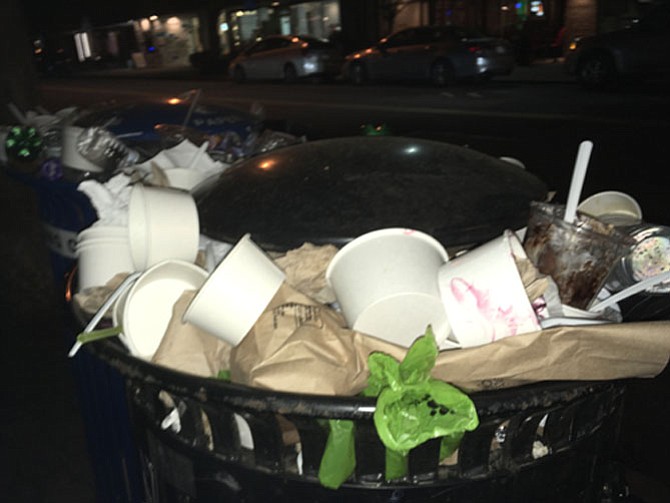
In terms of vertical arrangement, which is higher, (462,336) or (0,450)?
(462,336)

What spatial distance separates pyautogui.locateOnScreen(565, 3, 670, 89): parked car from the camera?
10703 mm

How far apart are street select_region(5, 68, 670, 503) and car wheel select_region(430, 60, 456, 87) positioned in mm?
347

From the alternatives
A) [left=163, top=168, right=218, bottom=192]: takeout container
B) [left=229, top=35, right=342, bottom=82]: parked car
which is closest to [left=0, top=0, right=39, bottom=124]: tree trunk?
[left=163, top=168, right=218, bottom=192]: takeout container

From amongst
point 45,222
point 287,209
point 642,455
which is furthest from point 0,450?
point 642,455

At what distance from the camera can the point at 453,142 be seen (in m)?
6.98

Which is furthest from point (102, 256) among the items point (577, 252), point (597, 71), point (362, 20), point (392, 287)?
point (362, 20)

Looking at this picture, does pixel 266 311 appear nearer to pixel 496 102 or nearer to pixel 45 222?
pixel 45 222

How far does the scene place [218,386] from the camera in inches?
38.9

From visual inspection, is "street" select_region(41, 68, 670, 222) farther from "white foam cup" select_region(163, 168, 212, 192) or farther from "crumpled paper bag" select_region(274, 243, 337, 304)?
"crumpled paper bag" select_region(274, 243, 337, 304)

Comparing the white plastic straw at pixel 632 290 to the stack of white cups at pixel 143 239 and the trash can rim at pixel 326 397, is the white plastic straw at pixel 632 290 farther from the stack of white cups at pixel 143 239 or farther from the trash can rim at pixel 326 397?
the stack of white cups at pixel 143 239

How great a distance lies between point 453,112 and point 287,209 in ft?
28.5

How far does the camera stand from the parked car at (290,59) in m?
16.3

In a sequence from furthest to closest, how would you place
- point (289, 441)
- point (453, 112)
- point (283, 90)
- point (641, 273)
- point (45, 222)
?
point (283, 90) < point (453, 112) < point (45, 222) < point (641, 273) < point (289, 441)

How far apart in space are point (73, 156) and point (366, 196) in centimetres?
112
